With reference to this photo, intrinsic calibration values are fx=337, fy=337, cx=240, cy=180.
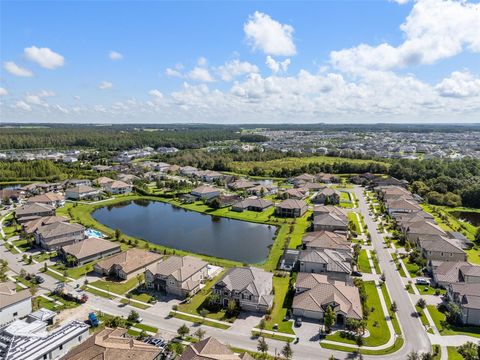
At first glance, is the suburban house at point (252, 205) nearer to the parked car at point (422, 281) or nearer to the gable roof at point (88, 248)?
the gable roof at point (88, 248)

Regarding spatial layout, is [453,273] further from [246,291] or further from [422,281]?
[246,291]

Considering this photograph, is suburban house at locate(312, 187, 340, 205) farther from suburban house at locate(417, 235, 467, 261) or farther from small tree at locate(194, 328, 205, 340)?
small tree at locate(194, 328, 205, 340)

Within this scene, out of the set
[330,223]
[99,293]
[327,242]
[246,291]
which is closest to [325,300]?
[246,291]

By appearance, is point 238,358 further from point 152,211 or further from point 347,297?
point 152,211

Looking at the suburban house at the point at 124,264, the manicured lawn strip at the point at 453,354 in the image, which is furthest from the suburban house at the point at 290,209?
the manicured lawn strip at the point at 453,354

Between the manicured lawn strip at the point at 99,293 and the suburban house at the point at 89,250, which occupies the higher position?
the suburban house at the point at 89,250

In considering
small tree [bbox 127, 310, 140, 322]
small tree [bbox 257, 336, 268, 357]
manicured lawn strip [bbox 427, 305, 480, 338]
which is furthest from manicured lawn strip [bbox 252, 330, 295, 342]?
manicured lawn strip [bbox 427, 305, 480, 338]
